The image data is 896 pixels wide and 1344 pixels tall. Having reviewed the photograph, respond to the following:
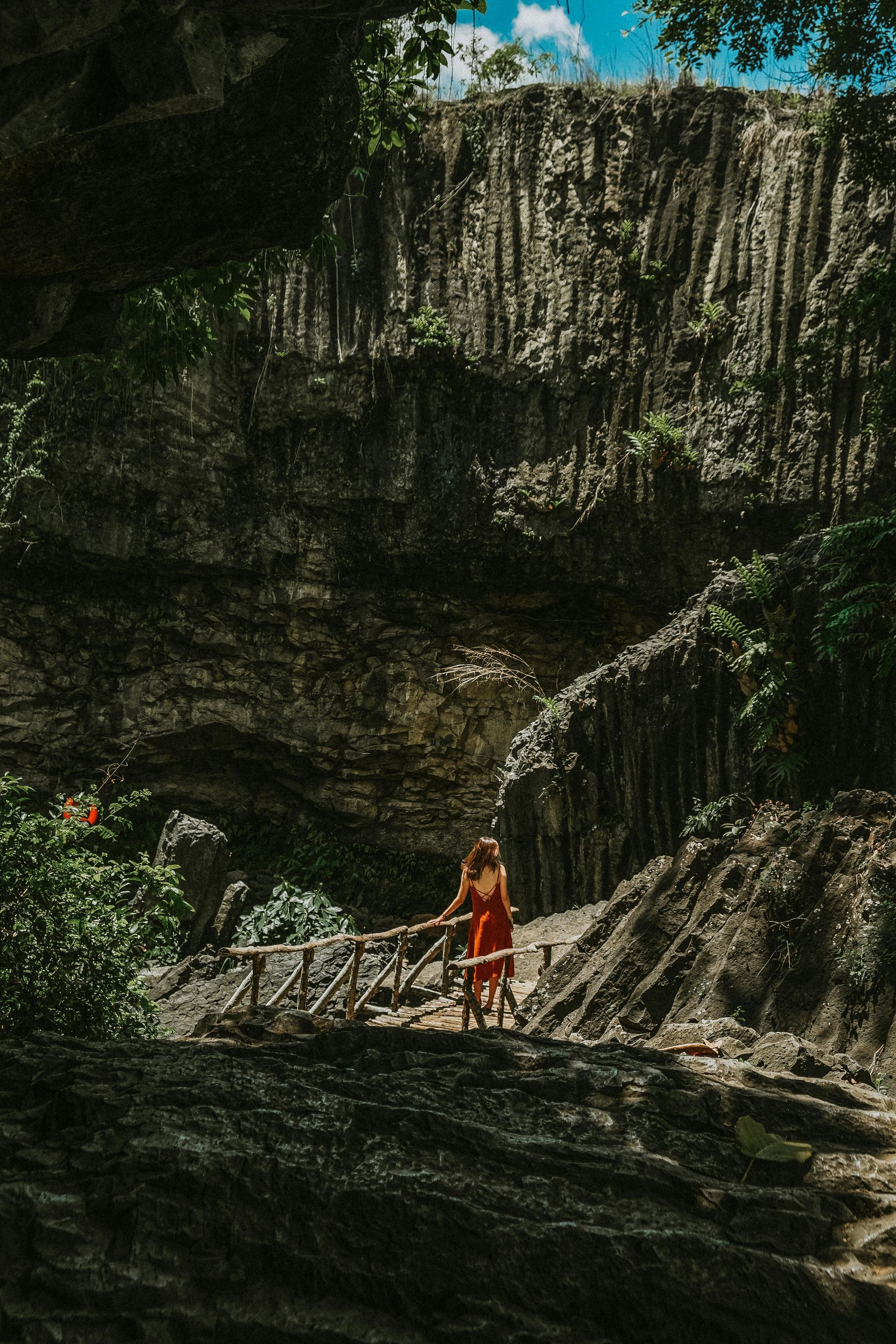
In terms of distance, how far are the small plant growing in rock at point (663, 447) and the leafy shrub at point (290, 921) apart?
7210 mm

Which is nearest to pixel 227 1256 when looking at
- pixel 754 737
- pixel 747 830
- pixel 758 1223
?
pixel 758 1223

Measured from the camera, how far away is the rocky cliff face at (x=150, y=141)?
2.72m

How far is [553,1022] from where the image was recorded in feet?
17.4

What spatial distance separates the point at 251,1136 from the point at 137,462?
41.4 ft

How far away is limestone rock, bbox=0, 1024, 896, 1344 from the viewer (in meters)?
1.60

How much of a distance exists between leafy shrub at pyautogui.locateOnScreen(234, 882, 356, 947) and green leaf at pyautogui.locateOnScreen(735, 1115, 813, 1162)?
779 cm

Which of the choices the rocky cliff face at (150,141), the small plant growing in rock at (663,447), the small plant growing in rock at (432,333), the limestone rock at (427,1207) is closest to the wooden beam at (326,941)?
the limestone rock at (427,1207)

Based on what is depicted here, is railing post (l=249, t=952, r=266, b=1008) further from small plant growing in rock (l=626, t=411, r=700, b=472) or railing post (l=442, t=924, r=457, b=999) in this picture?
small plant growing in rock (l=626, t=411, r=700, b=472)

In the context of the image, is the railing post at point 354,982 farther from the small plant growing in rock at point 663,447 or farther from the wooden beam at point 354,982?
the small plant growing in rock at point 663,447

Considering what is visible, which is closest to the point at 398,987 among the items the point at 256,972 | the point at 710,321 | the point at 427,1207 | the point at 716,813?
the point at 256,972

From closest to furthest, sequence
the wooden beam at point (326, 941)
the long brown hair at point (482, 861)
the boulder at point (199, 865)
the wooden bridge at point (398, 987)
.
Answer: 1. the wooden beam at point (326, 941)
2. the wooden bridge at point (398, 987)
3. the long brown hair at point (482, 861)
4. the boulder at point (199, 865)

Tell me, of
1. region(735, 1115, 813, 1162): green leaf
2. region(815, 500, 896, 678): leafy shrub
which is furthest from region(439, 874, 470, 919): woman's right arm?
region(735, 1115, 813, 1162): green leaf

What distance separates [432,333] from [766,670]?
8193mm

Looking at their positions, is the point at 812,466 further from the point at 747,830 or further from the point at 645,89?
the point at 747,830
